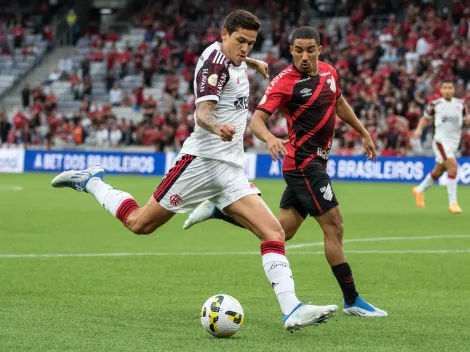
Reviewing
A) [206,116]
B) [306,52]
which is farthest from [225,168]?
[306,52]

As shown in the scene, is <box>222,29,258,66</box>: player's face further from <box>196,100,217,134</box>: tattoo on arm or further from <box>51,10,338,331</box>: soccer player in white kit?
<box>196,100,217,134</box>: tattoo on arm

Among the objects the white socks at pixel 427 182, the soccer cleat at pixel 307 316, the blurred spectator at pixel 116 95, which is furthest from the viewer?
the blurred spectator at pixel 116 95

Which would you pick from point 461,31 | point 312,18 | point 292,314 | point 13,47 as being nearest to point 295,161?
point 292,314

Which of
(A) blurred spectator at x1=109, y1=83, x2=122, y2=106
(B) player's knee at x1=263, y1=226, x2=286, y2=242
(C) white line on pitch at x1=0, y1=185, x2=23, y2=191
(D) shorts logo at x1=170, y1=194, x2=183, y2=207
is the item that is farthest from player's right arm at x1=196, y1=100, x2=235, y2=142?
(A) blurred spectator at x1=109, y1=83, x2=122, y2=106

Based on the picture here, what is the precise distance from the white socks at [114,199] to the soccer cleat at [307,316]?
6.12 ft

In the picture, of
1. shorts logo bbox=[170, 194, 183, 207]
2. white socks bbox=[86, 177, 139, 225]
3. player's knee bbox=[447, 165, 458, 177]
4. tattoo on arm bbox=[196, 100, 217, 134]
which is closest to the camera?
tattoo on arm bbox=[196, 100, 217, 134]

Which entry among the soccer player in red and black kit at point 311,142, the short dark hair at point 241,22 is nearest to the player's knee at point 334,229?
the soccer player in red and black kit at point 311,142

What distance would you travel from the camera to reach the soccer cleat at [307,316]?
694cm

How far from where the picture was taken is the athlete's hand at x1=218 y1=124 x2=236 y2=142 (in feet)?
22.9

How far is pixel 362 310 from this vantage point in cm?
823

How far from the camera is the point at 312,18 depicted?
40.8m

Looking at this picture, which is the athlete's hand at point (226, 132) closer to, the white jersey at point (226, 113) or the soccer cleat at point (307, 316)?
the white jersey at point (226, 113)

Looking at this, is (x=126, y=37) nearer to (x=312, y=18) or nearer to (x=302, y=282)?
(x=312, y=18)

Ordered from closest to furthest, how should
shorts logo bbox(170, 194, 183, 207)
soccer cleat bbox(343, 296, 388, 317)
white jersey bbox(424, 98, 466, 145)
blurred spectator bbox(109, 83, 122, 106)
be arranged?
shorts logo bbox(170, 194, 183, 207), soccer cleat bbox(343, 296, 388, 317), white jersey bbox(424, 98, 466, 145), blurred spectator bbox(109, 83, 122, 106)
